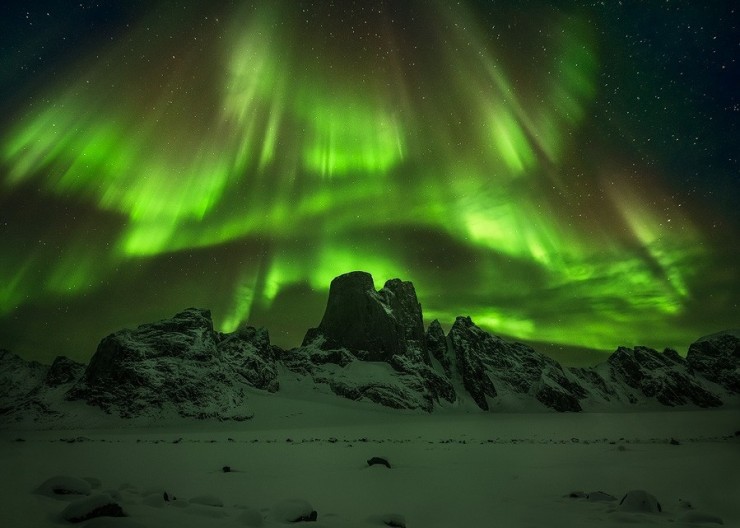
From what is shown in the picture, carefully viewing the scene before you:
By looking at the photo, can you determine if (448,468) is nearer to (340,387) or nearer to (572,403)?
(340,387)

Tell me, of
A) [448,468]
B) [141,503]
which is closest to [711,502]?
[448,468]

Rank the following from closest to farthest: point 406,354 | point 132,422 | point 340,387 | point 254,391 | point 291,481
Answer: point 291,481 → point 132,422 → point 254,391 → point 340,387 → point 406,354

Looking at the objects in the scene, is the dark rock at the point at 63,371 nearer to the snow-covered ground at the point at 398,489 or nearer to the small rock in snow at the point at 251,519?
the snow-covered ground at the point at 398,489

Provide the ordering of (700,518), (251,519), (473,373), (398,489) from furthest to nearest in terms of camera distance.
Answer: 1. (473,373)
2. (398,489)
3. (700,518)
4. (251,519)

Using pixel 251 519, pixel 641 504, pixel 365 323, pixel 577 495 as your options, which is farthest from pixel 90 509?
pixel 365 323

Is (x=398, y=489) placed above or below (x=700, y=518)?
below

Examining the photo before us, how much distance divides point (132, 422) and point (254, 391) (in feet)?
115

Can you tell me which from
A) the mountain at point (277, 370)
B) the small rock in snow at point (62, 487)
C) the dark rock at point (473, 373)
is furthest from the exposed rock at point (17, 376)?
the dark rock at point (473, 373)

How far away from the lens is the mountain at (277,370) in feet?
265

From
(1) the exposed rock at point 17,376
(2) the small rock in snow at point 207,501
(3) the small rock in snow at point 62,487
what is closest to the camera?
(3) the small rock in snow at point 62,487

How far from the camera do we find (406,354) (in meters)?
160

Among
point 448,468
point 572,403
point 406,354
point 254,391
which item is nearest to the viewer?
point 448,468

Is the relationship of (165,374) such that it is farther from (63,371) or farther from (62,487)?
(62,487)

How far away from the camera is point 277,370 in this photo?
129375mm
